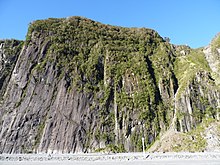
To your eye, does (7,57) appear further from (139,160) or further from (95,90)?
(139,160)

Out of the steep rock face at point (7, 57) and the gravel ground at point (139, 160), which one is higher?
the steep rock face at point (7, 57)

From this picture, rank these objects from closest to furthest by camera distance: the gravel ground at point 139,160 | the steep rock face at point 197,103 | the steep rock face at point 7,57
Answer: the gravel ground at point 139,160
the steep rock face at point 197,103
the steep rock face at point 7,57

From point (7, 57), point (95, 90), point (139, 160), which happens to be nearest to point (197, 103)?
point (95, 90)

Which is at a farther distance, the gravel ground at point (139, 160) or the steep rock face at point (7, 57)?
the steep rock face at point (7, 57)

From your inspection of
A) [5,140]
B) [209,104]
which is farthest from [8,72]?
[209,104]

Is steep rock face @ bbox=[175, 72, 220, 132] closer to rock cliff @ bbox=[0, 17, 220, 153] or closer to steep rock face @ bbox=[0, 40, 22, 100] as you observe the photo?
rock cliff @ bbox=[0, 17, 220, 153]

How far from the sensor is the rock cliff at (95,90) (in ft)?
149

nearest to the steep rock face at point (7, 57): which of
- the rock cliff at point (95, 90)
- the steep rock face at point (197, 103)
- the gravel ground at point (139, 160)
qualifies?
the rock cliff at point (95, 90)

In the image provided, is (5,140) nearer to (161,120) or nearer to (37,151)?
(37,151)

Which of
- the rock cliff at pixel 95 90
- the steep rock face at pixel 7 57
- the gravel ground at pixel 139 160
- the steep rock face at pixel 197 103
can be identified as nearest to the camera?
the gravel ground at pixel 139 160

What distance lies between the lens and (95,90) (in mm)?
50969

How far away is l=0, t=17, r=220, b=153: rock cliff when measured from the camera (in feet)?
149

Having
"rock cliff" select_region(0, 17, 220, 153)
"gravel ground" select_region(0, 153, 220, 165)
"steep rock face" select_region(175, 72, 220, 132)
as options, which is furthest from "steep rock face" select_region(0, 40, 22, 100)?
"steep rock face" select_region(175, 72, 220, 132)

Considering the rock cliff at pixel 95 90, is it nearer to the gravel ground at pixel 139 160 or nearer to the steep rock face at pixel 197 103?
the steep rock face at pixel 197 103
